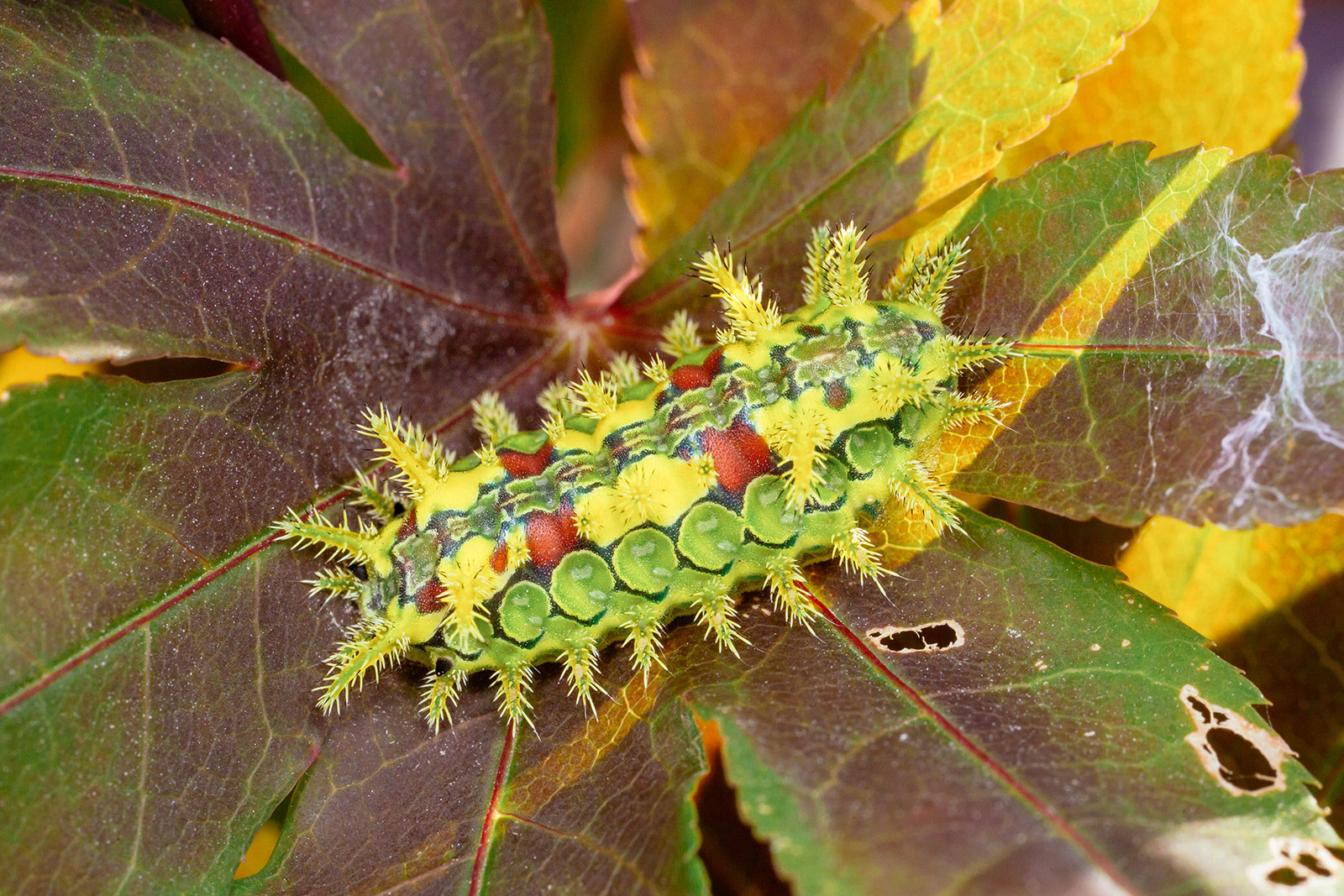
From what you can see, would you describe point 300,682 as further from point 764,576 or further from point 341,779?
point 764,576

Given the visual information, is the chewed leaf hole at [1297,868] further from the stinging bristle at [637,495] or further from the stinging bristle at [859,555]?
the stinging bristle at [637,495]

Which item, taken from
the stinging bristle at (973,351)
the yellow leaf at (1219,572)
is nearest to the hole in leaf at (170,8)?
the stinging bristle at (973,351)

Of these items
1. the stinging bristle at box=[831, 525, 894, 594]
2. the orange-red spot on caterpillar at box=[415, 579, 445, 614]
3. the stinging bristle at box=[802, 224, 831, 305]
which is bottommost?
the stinging bristle at box=[831, 525, 894, 594]

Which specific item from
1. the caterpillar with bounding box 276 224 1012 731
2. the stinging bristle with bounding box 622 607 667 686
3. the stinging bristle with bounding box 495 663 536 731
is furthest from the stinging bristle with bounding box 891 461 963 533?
the stinging bristle with bounding box 495 663 536 731

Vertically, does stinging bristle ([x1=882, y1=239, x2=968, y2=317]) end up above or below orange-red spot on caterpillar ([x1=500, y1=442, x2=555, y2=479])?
above

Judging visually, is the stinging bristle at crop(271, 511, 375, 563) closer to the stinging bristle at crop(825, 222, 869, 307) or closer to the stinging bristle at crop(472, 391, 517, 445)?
the stinging bristle at crop(472, 391, 517, 445)

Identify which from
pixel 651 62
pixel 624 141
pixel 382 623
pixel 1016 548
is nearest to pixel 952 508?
pixel 1016 548

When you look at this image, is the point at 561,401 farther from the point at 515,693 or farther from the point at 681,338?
the point at 515,693

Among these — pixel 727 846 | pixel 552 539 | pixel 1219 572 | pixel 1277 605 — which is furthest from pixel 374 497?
pixel 1277 605
